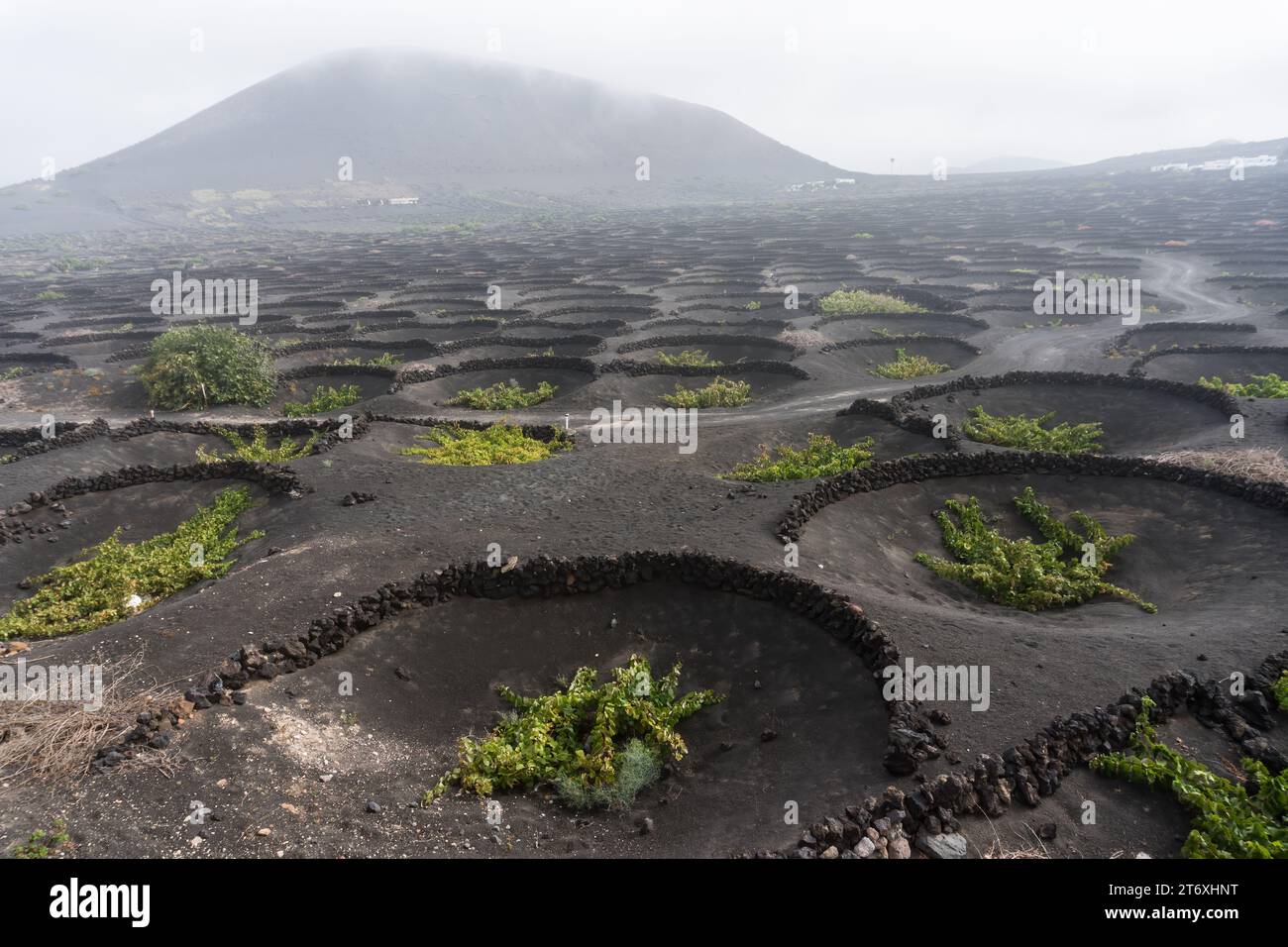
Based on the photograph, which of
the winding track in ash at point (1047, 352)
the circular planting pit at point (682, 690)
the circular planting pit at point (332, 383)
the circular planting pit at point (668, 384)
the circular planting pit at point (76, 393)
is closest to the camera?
the circular planting pit at point (682, 690)

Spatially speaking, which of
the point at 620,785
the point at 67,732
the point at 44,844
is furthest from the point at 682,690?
the point at 67,732

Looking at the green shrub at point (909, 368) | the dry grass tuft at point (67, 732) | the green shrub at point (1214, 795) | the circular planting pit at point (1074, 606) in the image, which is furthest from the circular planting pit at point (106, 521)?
the green shrub at point (909, 368)

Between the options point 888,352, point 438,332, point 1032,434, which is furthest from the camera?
point 438,332

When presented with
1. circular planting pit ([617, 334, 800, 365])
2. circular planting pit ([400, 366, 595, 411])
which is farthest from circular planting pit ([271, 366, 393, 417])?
circular planting pit ([617, 334, 800, 365])

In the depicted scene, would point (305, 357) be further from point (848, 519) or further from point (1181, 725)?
point (1181, 725)

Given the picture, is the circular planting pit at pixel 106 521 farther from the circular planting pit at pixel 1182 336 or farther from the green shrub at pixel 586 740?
the circular planting pit at pixel 1182 336

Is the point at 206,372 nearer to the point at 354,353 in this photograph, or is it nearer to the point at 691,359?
the point at 354,353

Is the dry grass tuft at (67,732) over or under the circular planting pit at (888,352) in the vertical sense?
under

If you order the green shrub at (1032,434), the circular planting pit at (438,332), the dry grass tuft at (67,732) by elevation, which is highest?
the circular planting pit at (438,332)
